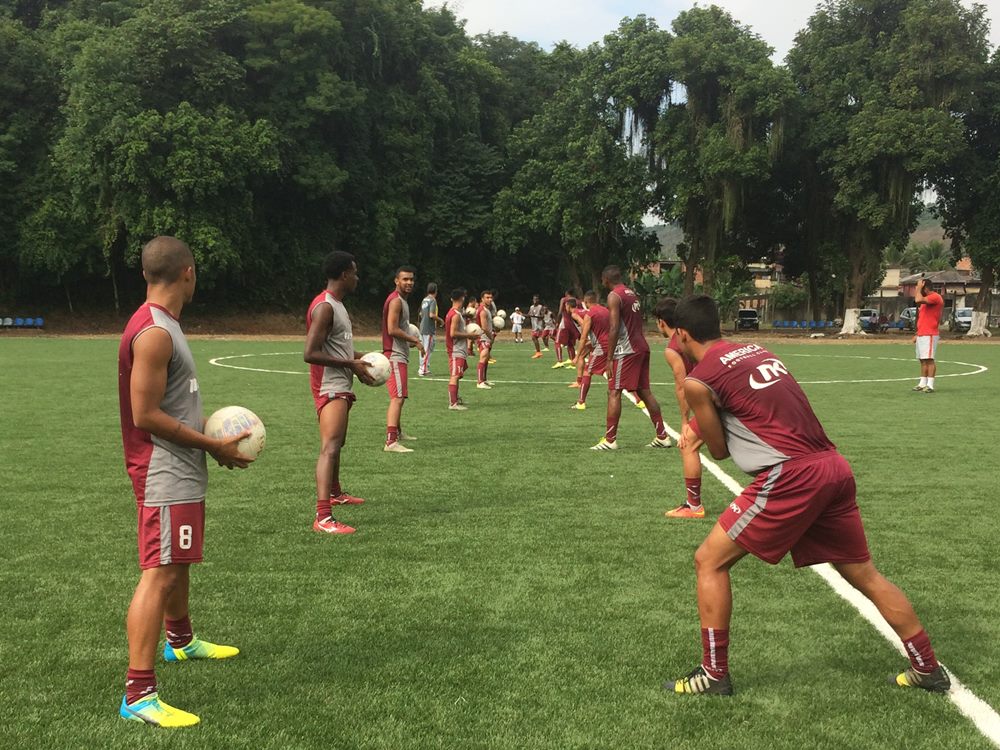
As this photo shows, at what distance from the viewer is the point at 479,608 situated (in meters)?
5.21

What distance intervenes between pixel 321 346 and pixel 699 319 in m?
3.79

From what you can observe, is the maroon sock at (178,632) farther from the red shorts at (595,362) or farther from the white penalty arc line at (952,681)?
the red shorts at (595,362)

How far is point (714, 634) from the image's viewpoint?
4.07 m

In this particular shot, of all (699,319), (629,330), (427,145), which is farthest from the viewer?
(427,145)

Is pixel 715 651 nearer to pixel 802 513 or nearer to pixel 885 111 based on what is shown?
pixel 802 513

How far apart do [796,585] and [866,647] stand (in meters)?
0.96

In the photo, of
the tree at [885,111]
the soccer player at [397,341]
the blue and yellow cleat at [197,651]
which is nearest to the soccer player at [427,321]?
the soccer player at [397,341]

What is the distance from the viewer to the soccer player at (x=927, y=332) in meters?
17.2

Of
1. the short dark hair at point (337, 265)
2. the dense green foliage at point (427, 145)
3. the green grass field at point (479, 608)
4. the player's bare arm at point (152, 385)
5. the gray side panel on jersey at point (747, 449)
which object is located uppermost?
the dense green foliage at point (427, 145)

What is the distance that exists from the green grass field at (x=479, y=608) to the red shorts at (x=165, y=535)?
0.68 meters

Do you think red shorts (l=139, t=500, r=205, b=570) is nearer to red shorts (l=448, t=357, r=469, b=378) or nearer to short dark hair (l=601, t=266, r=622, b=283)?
short dark hair (l=601, t=266, r=622, b=283)

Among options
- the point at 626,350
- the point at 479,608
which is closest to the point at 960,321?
the point at 626,350

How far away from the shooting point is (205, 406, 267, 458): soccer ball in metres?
4.05

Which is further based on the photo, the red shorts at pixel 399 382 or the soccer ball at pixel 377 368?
the red shorts at pixel 399 382
